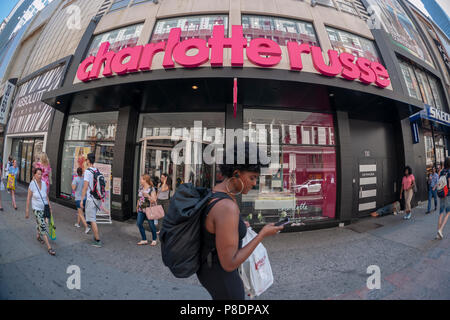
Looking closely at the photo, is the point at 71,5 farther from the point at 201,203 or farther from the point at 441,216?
the point at 441,216

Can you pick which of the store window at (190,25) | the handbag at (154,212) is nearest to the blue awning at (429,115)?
the store window at (190,25)

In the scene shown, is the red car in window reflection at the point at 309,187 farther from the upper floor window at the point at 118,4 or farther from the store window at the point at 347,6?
the upper floor window at the point at 118,4

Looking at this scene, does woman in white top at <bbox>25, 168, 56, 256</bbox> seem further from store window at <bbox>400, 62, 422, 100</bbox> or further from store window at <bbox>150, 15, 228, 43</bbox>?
store window at <bbox>400, 62, 422, 100</bbox>

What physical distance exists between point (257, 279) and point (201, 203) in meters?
0.91

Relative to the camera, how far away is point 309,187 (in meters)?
5.88

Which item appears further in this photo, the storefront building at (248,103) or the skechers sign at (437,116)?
the skechers sign at (437,116)

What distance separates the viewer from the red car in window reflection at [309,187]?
229 inches

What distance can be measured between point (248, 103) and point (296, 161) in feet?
9.10

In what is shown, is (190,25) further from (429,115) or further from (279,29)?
(429,115)

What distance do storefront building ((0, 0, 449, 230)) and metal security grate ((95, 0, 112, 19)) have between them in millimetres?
118

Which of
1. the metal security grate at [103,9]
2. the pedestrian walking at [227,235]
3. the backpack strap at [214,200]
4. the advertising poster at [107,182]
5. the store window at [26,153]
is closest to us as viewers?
the pedestrian walking at [227,235]

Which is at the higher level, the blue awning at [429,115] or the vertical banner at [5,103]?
the vertical banner at [5,103]

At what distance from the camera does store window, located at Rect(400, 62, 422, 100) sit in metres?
7.83

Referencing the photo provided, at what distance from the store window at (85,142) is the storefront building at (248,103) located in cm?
5
